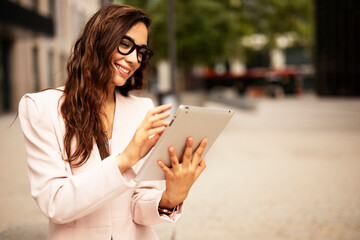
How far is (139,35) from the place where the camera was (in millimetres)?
1901

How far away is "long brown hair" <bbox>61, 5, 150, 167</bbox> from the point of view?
176 centimetres

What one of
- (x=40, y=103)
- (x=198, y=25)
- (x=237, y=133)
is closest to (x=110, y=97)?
Result: (x=40, y=103)

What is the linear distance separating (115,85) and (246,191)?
14.9 feet

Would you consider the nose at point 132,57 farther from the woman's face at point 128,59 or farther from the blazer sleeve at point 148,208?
the blazer sleeve at point 148,208

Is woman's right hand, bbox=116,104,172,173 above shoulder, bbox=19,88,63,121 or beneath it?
beneath

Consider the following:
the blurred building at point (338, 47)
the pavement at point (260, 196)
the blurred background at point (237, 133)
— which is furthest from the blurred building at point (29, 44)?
the blurred building at point (338, 47)

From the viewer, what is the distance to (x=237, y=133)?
45.2ft

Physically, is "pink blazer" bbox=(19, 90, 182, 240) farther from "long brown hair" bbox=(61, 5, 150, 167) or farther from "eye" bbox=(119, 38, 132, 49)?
"eye" bbox=(119, 38, 132, 49)

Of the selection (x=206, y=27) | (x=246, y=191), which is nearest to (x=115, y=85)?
(x=246, y=191)

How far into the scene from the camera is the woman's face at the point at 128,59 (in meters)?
1.88

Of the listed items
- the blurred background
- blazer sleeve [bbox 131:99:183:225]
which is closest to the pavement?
the blurred background

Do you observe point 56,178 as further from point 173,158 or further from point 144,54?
point 144,54

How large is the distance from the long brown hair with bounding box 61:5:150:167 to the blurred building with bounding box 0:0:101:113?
14574 mm

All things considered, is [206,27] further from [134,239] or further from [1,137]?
[134,239]
